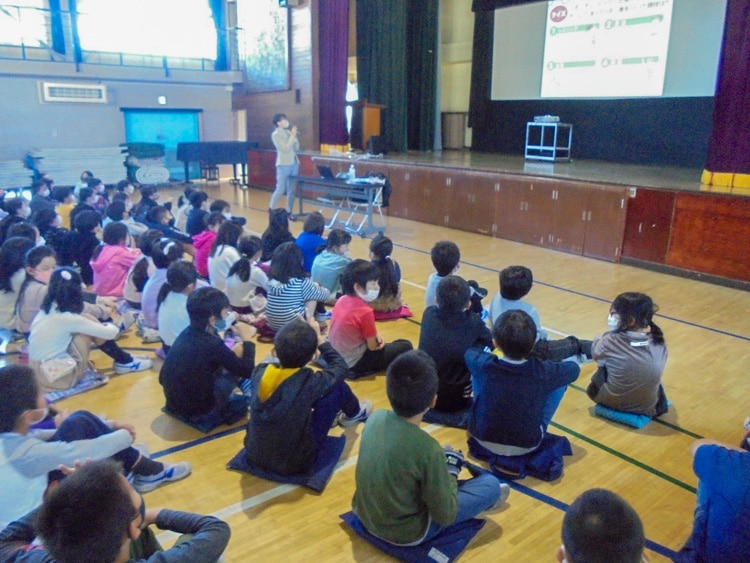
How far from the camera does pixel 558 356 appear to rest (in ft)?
9.26

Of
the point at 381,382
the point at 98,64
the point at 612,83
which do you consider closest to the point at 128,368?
the point at 381,382

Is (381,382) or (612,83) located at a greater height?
(612,83)

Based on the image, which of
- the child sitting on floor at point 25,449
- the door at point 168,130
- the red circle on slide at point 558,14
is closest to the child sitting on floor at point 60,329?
the child sitting on floor at point 25,449

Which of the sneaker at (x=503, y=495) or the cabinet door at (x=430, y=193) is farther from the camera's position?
the cabinet door at (x=430, y=193)

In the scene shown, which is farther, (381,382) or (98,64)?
(98,64)

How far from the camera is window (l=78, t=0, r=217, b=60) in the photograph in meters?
11.6

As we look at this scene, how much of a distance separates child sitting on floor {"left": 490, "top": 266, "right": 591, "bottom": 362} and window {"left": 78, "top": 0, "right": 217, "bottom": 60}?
11.7m

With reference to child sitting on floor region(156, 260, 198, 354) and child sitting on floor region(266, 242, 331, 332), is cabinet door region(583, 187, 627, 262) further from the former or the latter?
child sitting on floor region(156, 260, 198, 354)

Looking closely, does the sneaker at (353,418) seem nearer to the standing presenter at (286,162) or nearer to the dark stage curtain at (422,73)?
the standing presenter at (286,162)

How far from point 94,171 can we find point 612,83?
9.74 m

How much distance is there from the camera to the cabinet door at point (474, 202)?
295 inches

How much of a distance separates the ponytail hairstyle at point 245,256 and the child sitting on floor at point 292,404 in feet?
5.60

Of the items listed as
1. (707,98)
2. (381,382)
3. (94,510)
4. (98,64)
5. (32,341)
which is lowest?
(381,382)

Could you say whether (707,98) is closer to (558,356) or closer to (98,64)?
(558,356)
